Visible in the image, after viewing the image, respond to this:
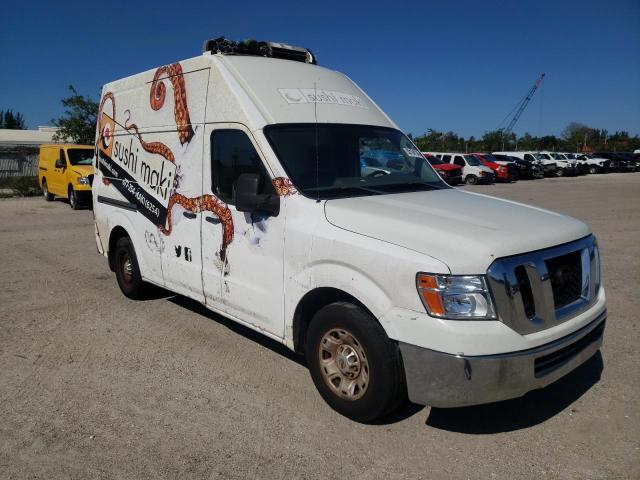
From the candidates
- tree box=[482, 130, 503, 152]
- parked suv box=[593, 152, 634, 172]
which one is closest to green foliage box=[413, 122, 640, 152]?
tree box=[482, 130, 503, 152]

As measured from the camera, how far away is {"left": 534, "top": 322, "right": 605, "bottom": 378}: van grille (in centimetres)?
310

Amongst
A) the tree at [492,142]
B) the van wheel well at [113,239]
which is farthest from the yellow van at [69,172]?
the tree at [492,142]

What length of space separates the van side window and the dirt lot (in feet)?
4.98

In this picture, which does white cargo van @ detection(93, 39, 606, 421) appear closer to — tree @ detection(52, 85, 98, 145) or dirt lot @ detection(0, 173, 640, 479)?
dirt lot @ detection(0, 173, 640, 479)

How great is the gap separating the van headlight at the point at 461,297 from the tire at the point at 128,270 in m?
4.04

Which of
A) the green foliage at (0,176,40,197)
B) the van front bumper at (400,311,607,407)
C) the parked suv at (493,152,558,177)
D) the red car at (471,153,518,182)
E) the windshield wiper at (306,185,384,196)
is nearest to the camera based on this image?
the van front bumper at (400,311,607,407)

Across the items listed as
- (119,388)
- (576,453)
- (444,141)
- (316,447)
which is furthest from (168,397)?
(444,141)

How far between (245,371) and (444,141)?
6413 centimetres

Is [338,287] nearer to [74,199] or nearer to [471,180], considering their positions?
[74,199]

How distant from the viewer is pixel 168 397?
3924 mm

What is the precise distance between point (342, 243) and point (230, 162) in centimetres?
149

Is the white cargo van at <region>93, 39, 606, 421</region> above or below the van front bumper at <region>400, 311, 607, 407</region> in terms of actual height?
above

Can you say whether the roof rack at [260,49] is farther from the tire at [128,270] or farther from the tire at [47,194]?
the tire at [47,194]

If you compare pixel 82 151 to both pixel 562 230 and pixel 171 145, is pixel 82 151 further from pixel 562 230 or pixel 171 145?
pixel 562 230
